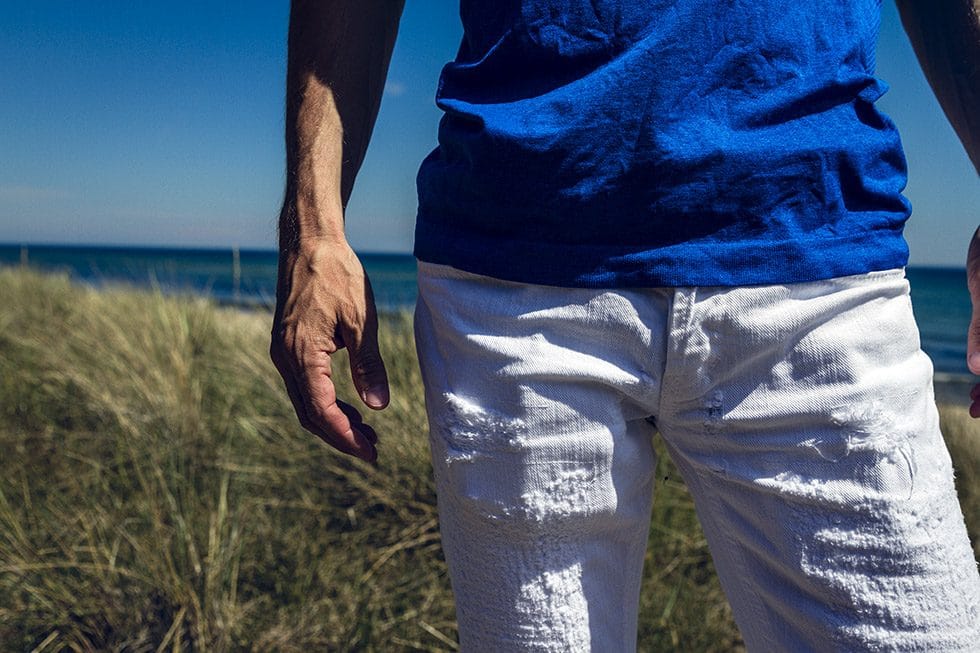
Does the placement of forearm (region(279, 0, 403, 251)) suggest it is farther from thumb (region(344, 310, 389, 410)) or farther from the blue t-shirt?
the blue t-shirt

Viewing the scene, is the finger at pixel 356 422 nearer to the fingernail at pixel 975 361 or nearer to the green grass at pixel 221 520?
the fingernail at pixel 975 361

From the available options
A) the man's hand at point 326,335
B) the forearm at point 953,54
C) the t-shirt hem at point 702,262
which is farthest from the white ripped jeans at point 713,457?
the forearm at point 953,54

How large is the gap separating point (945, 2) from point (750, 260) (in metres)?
0.40

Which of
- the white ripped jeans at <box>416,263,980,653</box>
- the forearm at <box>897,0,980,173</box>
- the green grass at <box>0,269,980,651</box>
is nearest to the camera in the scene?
the white ripped jeans at <box>416,263,980,653</box>

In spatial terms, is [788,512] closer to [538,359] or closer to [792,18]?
[538,359]

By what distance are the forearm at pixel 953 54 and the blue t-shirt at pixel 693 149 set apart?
150 mm

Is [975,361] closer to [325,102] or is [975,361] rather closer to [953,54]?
[953,54]

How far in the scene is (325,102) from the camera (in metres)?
1.00

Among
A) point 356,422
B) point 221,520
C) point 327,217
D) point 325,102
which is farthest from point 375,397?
point 221,520

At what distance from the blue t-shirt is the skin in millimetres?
172

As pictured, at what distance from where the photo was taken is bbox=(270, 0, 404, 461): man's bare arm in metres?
0.92

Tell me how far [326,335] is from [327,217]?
0.44ft

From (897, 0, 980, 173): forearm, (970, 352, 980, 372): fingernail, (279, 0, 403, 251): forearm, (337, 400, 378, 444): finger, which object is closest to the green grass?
(337, 400, 378, 444): finger

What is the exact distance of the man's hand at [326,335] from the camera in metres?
0.92
